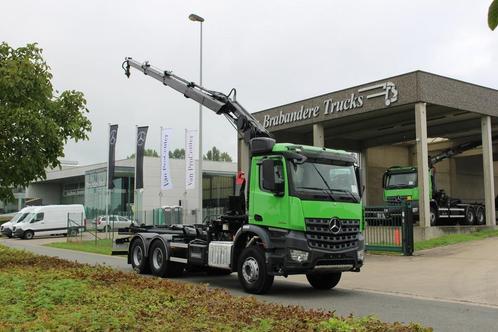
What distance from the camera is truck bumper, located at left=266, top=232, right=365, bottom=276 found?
34.7 feet

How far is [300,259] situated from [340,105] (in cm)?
1633

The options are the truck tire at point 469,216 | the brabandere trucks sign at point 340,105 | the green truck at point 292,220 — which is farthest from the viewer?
the truck tire at point 469,216

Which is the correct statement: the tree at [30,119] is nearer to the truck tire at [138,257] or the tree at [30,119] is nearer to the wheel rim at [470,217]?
the truck tire at [138,257]

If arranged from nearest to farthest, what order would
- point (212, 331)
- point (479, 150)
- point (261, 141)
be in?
point (212, 331) < point (261, 141) < point (479, 150)

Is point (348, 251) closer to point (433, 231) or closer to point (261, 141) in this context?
point (261, 141)

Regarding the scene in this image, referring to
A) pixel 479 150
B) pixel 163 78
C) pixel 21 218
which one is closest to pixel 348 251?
pixel 163 78

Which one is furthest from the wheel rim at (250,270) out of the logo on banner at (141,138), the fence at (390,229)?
the logo on banner at (141,138)

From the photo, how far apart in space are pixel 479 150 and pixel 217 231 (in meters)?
30.3

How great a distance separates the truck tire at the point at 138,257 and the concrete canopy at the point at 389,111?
12877mm

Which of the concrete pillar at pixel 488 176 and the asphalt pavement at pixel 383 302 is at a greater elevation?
the concrete pillar at pixel 488 176

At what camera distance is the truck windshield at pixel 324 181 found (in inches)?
427

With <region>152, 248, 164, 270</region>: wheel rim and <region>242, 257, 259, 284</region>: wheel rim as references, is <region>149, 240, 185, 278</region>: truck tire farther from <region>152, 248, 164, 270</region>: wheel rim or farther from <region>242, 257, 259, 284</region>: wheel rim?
<region>242, 257, 259, 284</region>: wheel rim

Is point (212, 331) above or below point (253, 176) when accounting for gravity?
below

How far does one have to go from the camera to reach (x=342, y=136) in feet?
113
